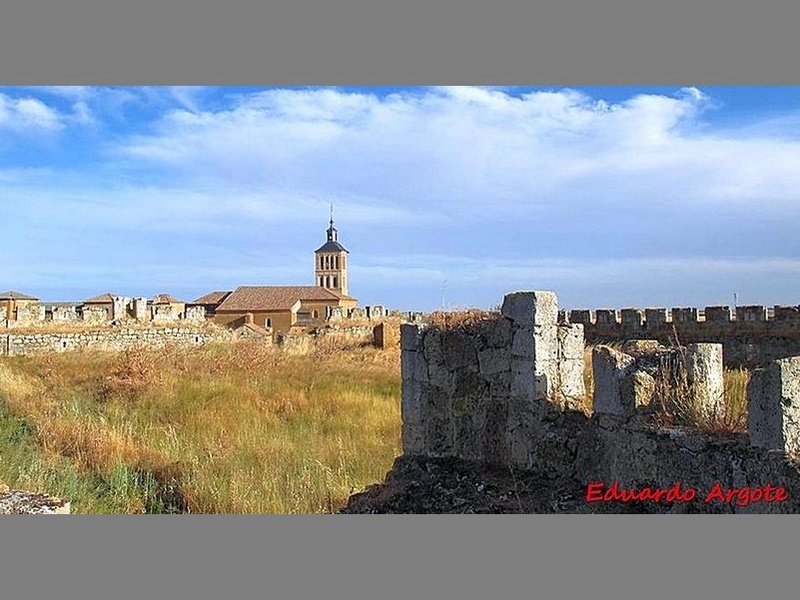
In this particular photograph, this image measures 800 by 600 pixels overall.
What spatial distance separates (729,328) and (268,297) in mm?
30074

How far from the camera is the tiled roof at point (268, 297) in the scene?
42250 millimetres

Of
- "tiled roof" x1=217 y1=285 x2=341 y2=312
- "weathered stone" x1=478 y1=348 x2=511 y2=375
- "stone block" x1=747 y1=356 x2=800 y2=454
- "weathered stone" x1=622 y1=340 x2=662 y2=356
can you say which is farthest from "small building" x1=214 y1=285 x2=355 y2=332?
"stone block" x1=747 y1=356 x2=800 y2=454

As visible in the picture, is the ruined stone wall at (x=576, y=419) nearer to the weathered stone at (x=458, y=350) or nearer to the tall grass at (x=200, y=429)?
the weathered stone at (x=458, y=350)

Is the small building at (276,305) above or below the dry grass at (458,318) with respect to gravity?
above

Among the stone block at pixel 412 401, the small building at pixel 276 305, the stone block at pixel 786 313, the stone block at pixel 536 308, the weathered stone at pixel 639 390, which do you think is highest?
the small building at pixel 276 305

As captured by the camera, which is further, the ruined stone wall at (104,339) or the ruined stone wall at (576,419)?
the ruined stone wall at (104,339)

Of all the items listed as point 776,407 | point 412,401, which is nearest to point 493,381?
point 412,401

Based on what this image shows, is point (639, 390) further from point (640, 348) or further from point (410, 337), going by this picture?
point (410, 337)

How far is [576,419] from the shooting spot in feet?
21.9

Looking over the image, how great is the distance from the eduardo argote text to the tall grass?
10.6 ft

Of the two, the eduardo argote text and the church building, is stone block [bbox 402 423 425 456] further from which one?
the church building

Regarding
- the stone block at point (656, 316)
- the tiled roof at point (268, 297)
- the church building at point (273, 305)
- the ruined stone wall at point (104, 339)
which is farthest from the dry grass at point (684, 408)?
the tiled roof at point (268, 297)

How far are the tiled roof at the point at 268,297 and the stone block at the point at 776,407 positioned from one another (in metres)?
38.2

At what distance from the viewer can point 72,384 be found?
17.9 m
